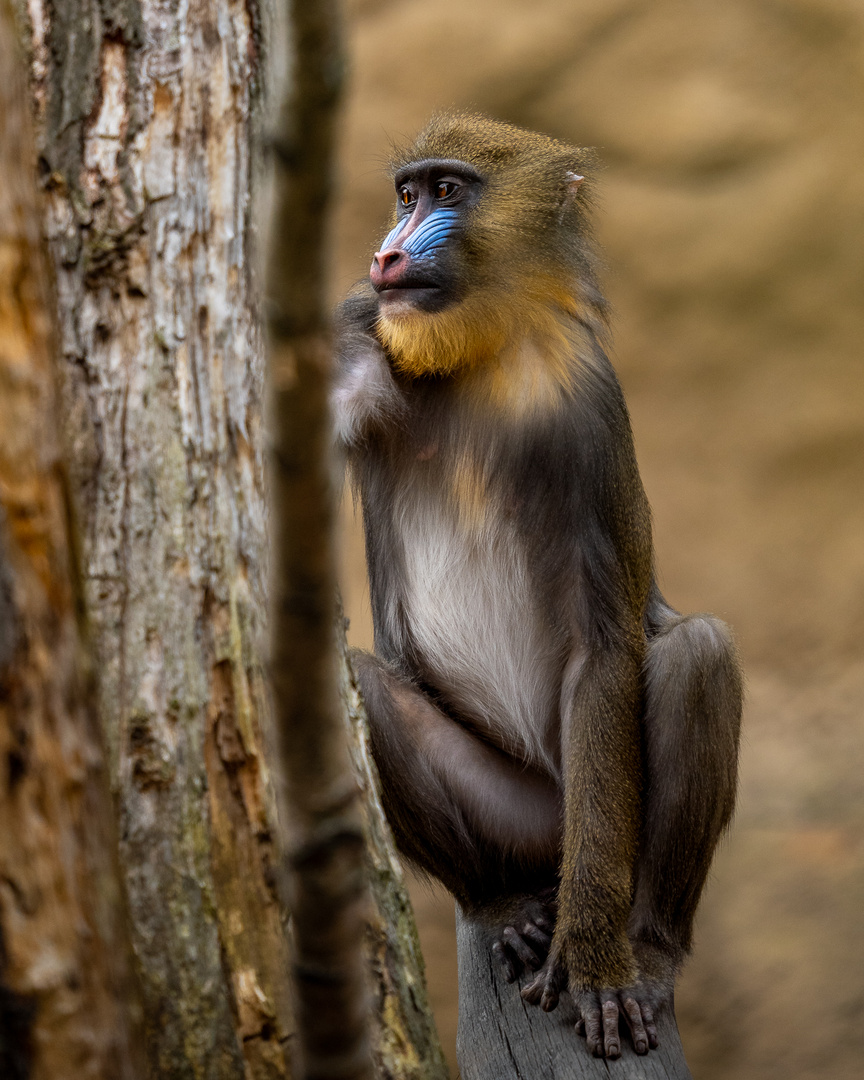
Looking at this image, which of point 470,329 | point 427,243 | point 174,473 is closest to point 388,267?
point 427,243

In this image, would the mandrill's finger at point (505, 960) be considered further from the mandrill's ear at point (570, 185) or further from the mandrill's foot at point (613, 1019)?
the mandrill's ear at point (570, 185)

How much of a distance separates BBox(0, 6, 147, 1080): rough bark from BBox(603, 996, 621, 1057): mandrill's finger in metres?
1.80

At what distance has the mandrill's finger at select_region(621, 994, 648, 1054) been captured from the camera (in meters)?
3.01

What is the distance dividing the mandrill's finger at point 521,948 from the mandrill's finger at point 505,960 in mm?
23

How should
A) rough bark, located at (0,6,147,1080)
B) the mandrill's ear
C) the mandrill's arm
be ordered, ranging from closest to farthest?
rough bark, located at (0,6,147,1080)
the mandrill's arm
the mandrill's ear

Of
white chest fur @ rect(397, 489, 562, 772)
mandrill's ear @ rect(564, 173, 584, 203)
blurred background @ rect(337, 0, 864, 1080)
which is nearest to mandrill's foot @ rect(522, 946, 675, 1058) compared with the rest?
white chest fur @ rect(397, 489, 562, 772)

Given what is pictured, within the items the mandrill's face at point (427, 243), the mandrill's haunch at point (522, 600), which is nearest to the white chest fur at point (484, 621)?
the mandrill's haunch at point (522, 600)

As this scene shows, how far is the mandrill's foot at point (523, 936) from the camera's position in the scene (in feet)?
10.9

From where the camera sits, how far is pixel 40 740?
4.74 ft

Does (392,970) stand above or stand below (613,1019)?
above

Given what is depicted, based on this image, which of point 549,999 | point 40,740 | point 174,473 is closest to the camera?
point 40,740

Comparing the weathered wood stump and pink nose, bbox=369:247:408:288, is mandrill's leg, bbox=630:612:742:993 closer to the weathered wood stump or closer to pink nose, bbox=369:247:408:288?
the weathered wood stump

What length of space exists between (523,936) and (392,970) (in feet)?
3.82

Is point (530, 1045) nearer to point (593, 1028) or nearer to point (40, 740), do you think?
point (593, 1028)
